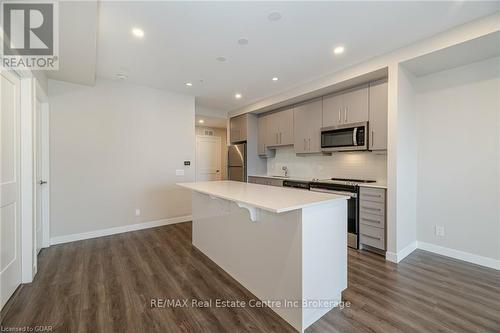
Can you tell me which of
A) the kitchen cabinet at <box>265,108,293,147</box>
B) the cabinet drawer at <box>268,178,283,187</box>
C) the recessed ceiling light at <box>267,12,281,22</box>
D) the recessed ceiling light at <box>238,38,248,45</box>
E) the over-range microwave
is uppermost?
the recessed ceiling light at <box>238,38,248,45</box>

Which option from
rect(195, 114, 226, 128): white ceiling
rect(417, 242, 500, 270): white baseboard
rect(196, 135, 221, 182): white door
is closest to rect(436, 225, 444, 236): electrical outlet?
rect(417, 242, 500, 270): white baseboard

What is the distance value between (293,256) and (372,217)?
192cm

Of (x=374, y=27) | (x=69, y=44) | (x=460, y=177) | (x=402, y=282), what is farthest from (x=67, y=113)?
(x=460, y=177)

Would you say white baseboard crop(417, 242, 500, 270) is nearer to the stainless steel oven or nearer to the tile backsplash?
the stainless steel oven

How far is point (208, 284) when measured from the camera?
7.43 feet

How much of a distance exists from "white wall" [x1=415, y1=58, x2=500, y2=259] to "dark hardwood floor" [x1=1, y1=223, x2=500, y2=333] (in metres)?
0.42

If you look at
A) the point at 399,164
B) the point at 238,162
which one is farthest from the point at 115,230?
the point at 399,164

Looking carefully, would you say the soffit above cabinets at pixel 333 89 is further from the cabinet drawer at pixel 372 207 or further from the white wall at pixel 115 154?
the white wall at pixel 115 154

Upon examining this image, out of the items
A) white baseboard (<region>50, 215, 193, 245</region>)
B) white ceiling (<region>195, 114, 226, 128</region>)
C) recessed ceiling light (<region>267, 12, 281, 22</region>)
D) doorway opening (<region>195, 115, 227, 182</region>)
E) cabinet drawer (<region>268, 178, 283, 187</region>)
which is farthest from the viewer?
doorway opening (<region>195, 115, 227, 182</region>)

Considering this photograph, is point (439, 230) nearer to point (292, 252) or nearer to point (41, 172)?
point (292, 252)

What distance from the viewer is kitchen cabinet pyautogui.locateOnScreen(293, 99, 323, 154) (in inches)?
157

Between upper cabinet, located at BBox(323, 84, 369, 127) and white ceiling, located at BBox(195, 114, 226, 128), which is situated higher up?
white ceiling, located at BBox(195, 114, 226, 128)

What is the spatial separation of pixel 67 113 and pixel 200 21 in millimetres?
2762

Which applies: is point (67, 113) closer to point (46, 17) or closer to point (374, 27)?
point (46, 17)
